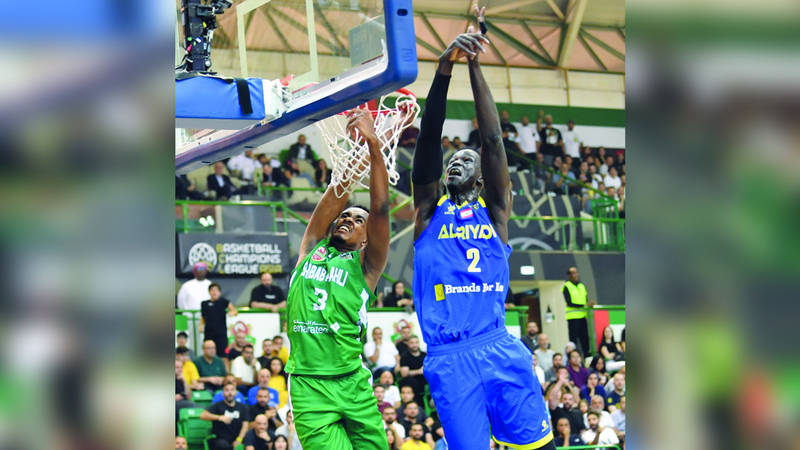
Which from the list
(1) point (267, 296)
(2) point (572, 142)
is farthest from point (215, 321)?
(2) point (572, 142)

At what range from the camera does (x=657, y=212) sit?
2.90ft

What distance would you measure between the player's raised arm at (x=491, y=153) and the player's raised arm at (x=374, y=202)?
2.28 feet

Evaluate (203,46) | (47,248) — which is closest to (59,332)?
(47,248)

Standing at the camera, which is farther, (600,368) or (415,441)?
(600,368)

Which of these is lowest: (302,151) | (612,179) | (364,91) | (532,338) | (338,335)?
(532,338)

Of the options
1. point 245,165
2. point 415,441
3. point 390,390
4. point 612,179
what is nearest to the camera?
point 415,441

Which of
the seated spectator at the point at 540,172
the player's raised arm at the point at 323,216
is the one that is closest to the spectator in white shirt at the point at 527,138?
the seated spectator at the point at 540,172

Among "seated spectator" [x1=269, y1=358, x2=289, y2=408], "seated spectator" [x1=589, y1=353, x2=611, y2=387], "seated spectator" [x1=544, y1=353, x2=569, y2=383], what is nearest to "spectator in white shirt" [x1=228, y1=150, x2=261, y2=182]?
"seated spectator" [x1=269, y1=358, x2=289, y2=408]

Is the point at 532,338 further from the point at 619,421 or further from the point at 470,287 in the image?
the point at 470,287

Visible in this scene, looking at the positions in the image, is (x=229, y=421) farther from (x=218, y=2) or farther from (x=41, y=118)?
(x=41, y=118)

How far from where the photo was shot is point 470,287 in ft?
16.7

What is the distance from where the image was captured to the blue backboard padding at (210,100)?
4840 mm

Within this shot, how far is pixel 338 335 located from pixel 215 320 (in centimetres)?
787

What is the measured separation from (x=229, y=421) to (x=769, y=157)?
1109 centimetres
